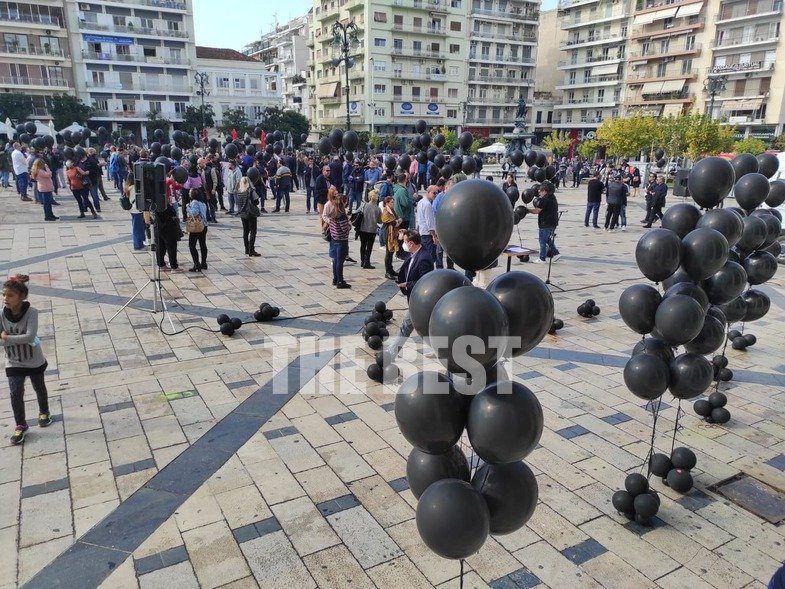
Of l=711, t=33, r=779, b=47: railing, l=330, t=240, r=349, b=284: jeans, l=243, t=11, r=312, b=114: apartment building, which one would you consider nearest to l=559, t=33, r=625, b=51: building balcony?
l=711, t=33, r=779, b=47: railing

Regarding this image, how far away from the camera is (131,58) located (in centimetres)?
5422

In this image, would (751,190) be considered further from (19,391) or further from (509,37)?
(509,37)

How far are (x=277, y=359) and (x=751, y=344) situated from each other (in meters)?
6.52

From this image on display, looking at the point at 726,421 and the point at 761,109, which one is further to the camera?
the point at 761,109

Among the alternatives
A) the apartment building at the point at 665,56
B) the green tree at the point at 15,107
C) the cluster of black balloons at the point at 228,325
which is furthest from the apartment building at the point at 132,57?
the cluster of black balloons at the point at 228,325

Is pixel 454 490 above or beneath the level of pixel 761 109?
beneath

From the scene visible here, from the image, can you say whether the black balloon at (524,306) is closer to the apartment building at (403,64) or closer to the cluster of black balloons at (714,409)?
the cluster of black balloons at (714,409)

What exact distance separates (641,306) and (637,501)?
1.52 metres

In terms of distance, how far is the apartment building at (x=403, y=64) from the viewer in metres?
60.1

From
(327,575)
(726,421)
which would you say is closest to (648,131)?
(726,421)

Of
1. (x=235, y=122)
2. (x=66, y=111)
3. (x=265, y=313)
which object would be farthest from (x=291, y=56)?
(x=265, y=313)

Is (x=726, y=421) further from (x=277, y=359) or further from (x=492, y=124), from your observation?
(x=492, y=124)

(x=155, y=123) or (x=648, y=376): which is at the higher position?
(x=155, y=123)

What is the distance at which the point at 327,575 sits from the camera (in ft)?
11.4
